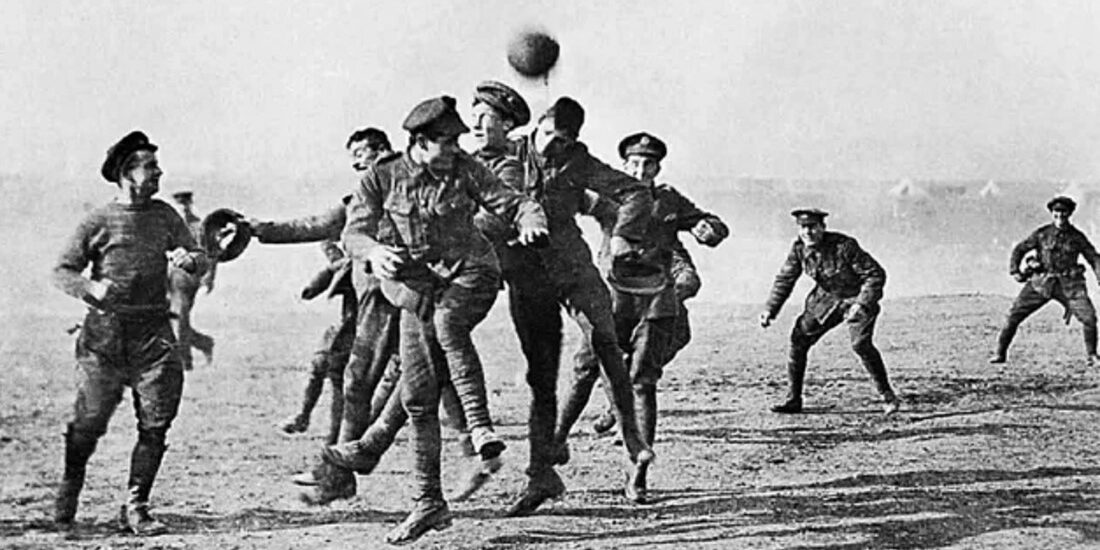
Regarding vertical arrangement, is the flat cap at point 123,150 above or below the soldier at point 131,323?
above

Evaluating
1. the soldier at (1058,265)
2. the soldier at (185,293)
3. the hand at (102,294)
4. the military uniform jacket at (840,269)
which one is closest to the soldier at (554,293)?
the hand at (102,294)

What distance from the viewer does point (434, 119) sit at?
560 cm

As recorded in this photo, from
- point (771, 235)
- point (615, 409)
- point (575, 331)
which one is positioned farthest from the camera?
point (771, 235)

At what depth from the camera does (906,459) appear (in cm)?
763

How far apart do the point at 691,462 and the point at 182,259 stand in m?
2.93

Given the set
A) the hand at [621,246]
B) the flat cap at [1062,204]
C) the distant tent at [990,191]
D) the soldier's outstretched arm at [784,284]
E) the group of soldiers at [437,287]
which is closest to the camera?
the group of soldiers at [437,287]

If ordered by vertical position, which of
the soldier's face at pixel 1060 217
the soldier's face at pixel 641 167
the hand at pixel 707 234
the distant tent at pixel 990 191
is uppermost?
the distant tent at pixel 990 191

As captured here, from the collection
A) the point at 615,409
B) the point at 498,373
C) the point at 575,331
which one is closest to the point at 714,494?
the point at 615,409

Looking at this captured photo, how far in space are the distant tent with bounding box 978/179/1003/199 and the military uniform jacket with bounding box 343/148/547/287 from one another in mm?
8342

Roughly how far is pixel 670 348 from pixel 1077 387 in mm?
3675

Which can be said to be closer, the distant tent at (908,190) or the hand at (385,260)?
the hand at (385,260)

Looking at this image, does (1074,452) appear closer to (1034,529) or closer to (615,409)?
(1034,529)

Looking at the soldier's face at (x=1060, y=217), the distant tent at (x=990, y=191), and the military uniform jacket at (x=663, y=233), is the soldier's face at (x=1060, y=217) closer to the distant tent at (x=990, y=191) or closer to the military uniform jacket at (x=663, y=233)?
the distant tent at (x=990, y=191)

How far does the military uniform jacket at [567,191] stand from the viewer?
20.4 feet
